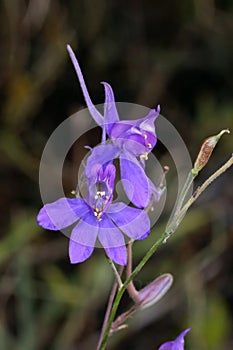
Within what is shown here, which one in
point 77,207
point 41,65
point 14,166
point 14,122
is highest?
point 77,207

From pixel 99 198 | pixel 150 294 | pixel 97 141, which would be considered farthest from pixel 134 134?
pixel 97 141

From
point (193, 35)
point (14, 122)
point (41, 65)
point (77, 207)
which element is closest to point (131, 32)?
point (193, 35)

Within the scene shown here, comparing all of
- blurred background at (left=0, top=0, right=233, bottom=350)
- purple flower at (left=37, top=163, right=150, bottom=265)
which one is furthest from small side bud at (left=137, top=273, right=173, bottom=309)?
blurred background at (left=0, top=0, right=233, bottom=350)

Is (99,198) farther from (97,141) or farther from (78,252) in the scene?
(97,141)

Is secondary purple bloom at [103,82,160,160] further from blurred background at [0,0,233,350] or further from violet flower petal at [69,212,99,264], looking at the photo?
blurred background at [0,0,233,350]

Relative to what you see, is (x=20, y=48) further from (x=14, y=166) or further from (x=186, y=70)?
(x=186, y=70)
